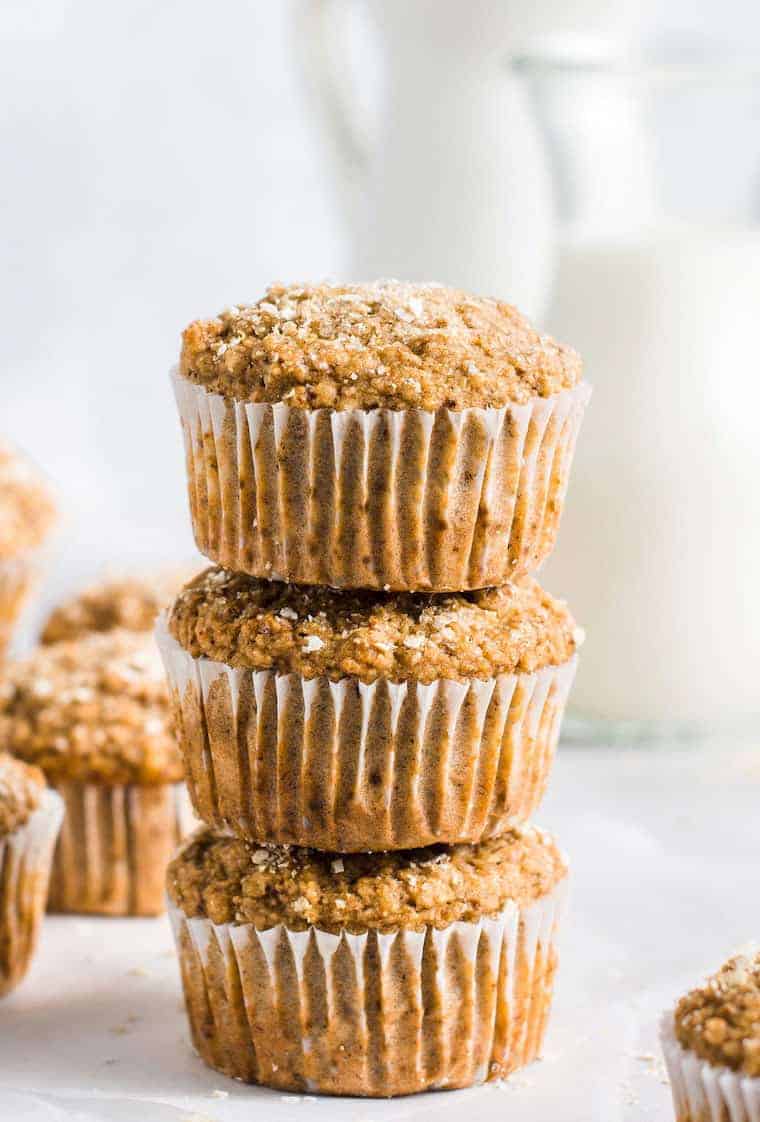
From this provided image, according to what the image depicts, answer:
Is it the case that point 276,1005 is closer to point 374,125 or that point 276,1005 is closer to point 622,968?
point 622,968

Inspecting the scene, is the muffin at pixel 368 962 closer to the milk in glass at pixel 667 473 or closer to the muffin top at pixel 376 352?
the muffin top at pixel 376 352

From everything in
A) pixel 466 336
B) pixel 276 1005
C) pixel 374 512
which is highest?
pixel 466 336

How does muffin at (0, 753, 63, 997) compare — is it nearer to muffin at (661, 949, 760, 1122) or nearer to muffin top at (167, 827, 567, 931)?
muffin top at (167, 827, 567, 931)

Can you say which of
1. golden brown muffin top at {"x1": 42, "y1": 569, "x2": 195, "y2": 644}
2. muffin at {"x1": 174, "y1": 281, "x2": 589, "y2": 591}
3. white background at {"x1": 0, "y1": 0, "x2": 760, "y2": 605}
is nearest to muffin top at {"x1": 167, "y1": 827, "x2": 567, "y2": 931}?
muffin at {"x1": 174, "y1": 281, "x2": 589, "y2": 591}

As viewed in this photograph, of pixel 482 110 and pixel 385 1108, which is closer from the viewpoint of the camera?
pixel 385 1108

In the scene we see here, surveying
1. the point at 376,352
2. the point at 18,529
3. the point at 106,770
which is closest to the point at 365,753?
the point at 376,352

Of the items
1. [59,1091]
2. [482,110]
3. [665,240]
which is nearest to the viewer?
[59,1091]

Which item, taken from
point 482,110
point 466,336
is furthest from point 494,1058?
point 482,110

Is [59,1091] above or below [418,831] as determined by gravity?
below
